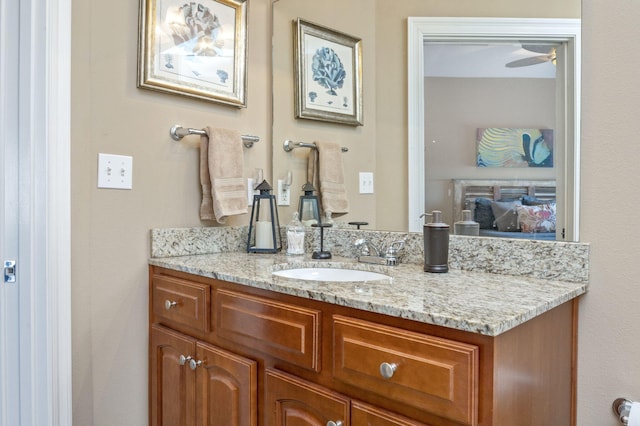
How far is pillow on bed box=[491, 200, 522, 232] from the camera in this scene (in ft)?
4.06

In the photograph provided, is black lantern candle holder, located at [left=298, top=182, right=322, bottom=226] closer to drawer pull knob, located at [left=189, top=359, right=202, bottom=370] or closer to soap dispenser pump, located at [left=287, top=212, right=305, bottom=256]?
soap dispenser pump, located at [left=287, top=212, right=305, bottom=256]

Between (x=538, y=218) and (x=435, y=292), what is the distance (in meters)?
0.43

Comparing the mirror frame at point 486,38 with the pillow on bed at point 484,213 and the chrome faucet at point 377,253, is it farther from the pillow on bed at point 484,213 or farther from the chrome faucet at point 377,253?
the pillow on bed at point 484,213

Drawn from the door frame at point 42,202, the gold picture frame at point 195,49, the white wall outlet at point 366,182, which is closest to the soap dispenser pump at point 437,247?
the white wall outlet at point 366,182

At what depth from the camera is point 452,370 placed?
755mm

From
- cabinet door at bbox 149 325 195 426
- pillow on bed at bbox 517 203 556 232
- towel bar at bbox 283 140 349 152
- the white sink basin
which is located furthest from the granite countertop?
towel bar at bbox 283 140 349 152

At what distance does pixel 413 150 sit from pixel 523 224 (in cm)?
44

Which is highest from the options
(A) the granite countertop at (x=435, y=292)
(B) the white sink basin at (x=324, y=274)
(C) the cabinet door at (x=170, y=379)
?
(A) the granite countertop at (x=435, y=292)

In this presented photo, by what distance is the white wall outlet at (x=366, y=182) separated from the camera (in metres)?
1.64

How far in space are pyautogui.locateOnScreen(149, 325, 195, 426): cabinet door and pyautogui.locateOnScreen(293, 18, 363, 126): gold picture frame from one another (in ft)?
3.34

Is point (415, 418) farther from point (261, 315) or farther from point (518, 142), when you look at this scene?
point (518, 142)

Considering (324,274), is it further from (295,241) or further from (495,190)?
(495,190)

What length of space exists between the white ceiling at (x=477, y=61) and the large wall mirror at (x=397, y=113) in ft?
0.06

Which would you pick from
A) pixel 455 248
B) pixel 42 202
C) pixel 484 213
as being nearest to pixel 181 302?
pixel 42 202
